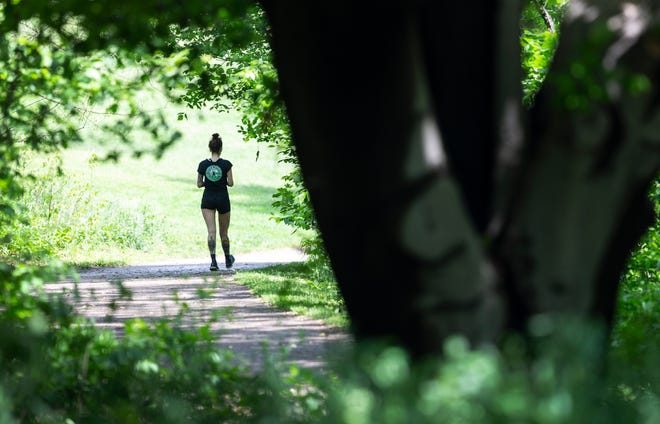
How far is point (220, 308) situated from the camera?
12.6 metres

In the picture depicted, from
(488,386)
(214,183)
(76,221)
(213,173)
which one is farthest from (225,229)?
(488,386)

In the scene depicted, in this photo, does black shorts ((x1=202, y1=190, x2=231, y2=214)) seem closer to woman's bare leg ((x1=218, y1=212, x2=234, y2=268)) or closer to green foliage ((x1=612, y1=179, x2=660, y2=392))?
woman's bare leg ((x1=218, y1=212, x2=234, y2=268))

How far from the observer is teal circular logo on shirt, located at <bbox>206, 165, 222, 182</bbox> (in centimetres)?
1883

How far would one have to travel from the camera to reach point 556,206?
14.3 ft

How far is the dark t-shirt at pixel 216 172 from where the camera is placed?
18859mm

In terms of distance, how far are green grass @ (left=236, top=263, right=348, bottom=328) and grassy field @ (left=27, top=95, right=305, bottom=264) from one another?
2.30 feet

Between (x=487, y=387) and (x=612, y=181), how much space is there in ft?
4.22

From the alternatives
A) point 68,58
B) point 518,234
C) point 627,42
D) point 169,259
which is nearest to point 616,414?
point 518,234

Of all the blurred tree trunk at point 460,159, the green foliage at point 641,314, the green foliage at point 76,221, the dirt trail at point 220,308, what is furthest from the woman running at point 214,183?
the blurred tree trunk at point 460,159

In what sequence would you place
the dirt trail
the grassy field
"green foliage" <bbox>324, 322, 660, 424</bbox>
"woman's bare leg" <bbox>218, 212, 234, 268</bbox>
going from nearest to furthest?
"green foliage" <bbox>324, 322, 660, 424</bbox> < the dirt trail < "woman's bare leg" <bbox>218, 212, 234, 268</bbox> < the grassy field

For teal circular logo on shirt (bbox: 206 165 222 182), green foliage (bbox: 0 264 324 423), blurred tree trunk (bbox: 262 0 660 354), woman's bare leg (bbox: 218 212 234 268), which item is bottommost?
green foliage (bbox: 0 264 324 423)

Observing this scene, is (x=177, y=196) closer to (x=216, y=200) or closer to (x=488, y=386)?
(x=216, y=200)

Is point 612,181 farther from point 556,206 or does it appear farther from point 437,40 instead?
point 437,40

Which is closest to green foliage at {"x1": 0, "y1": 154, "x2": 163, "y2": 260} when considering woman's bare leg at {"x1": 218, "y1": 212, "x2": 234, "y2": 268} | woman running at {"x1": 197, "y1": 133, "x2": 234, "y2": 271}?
woman's bare leg at {"x1": 218, "y1": 212, "x2": 234, "y2": 268}
